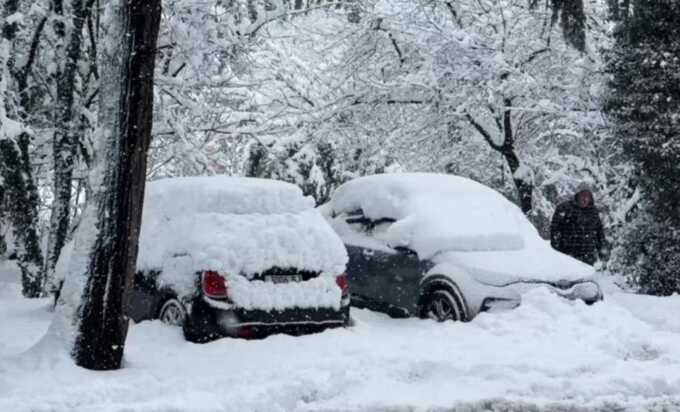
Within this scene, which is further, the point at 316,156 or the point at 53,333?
the point at 316,156

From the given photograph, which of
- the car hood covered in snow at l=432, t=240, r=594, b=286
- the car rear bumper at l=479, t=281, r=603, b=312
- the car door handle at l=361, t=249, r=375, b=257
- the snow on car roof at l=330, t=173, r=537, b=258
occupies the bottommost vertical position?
the car rear bumper at l=479, t=281, r=603, b=312

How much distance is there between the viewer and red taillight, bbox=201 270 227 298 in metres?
8.11

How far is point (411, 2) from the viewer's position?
712 inches

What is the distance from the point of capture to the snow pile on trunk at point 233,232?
27.2 ft

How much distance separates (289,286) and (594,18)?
39.1 feet

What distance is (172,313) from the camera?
8.63 m

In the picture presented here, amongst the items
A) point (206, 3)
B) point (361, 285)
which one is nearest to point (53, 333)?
point (361, 285)

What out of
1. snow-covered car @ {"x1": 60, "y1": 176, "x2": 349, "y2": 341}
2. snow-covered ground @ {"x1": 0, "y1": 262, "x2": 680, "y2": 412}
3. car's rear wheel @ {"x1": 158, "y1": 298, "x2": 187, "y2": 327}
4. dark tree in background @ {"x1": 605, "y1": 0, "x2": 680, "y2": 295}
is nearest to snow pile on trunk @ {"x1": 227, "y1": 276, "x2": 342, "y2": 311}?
snow-covered car @ {"x1": 60, "y1": 176, "x2": 349, "y2": 341}

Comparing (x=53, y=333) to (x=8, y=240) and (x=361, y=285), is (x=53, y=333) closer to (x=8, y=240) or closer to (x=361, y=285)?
(x=361, y=285)

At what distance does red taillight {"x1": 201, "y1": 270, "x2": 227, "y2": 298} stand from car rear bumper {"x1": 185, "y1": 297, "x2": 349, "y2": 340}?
0.07 metres

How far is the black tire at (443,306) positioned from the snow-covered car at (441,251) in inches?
0.5

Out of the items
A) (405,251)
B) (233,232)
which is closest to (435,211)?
(405,251)

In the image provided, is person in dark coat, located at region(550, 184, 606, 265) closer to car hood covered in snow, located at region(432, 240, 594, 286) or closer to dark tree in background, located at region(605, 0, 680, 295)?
dark tree in background, located at region(605, 0, 680, 295)

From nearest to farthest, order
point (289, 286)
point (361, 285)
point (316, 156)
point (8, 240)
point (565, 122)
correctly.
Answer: point (289, 286) < point (361, 285) < point (8, 240) < point (565, 122) < point (316, 156)
